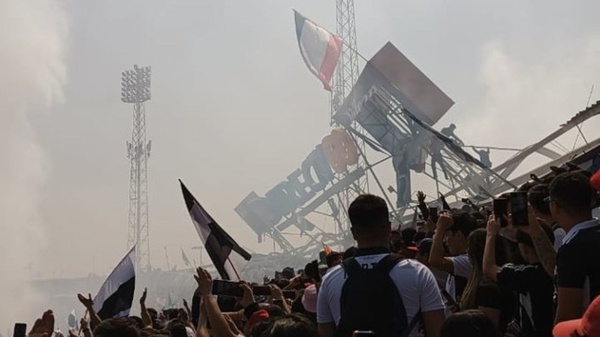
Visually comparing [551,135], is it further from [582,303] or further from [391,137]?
[582,303]

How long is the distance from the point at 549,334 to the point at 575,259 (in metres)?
0.86

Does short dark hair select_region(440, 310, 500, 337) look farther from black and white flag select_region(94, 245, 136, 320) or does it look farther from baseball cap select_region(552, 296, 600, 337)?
black and white flag select_region(94, 245, 136, 320)

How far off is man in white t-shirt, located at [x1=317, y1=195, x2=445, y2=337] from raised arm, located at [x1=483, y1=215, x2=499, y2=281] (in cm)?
70

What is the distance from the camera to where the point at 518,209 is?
4.38 m

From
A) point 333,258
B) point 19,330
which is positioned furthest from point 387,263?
point 19,330

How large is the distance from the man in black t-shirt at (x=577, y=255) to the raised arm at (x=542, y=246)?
343 millimetres

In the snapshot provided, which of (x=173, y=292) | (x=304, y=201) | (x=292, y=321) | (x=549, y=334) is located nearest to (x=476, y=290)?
(x=549, y=334)

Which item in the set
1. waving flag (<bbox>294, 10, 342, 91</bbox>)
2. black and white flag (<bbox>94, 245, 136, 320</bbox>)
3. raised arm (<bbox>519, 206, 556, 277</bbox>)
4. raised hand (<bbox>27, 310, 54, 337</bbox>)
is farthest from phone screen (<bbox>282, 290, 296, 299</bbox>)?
waving flag (<bbox>294, 10, 342, 91</bbox>)

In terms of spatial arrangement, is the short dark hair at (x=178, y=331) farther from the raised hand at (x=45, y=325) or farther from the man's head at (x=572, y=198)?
the man's head at (x=572, y=198)

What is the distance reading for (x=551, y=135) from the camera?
24859 millimetres

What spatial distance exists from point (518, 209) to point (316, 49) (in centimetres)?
3874

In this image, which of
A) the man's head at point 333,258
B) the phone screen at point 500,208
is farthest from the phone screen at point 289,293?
the phone screen at point 500,208

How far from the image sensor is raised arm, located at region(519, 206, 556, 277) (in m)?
4.17

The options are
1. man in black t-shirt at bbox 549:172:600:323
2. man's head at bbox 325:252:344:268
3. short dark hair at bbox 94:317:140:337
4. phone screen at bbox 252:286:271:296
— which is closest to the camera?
man in black t-shirt at bbox 549:172:600:323
